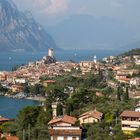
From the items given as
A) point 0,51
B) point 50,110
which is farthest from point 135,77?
point 0,51

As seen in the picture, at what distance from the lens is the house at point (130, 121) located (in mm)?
13945

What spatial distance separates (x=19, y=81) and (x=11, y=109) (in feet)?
50.2

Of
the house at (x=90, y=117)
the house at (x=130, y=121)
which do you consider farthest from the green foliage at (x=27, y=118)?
the house at (x=130, y=121)

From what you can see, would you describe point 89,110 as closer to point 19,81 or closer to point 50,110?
point 50,110

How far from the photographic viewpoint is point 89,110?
54.6ft

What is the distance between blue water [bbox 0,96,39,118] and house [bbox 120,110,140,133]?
12720 millimetres

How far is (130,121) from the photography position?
14.1m

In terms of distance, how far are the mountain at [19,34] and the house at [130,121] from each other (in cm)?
13210

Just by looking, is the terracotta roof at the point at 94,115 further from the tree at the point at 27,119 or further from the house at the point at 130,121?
the tree at the point at 27,119

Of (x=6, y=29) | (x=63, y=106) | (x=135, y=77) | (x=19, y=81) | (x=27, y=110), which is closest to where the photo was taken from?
(x=27, y=110)

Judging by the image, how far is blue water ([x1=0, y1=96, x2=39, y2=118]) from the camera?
27.5 m

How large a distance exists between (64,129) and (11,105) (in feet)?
61.2

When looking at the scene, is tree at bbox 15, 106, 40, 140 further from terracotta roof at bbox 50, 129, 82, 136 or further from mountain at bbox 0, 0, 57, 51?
mountain at bbox 0, 0, 57, 51

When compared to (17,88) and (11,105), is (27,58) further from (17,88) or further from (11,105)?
(11,105)
